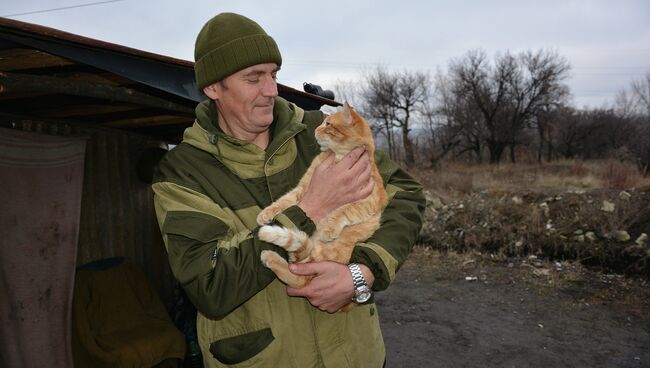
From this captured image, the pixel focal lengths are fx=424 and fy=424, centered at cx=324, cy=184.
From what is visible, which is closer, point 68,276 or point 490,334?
point 68,276

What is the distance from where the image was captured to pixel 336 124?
7.63 feet

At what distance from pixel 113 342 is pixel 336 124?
11.9 feet

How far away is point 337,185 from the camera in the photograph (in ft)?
6.15

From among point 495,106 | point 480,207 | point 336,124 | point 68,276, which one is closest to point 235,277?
point 336,124

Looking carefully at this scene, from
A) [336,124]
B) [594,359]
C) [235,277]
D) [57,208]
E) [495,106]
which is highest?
[495,106]

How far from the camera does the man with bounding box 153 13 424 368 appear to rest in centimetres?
161

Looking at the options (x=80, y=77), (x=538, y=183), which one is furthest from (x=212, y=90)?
(x=538, y=183)

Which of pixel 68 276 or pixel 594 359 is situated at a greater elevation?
pixel 68 276

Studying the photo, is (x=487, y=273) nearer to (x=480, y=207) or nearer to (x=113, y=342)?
(x=480, y=207)

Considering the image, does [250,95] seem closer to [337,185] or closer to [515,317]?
[337,185]

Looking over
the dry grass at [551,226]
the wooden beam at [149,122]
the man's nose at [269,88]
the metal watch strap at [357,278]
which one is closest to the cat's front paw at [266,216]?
the metal watch strap at [357,278]

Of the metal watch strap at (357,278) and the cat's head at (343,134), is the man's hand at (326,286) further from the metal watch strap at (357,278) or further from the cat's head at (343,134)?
the cat's head at (343,134)

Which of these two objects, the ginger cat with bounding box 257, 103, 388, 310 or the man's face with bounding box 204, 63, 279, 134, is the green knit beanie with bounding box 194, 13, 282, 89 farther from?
the ginger cat with bounding box 257, 103, 388, 310

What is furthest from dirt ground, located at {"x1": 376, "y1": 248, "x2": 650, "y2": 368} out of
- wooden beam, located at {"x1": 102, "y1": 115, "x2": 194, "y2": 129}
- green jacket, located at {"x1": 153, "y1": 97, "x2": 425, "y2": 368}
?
green jacket, located at {"x1": 153, "y1": 97, "x2": 425, "y2": 368}
